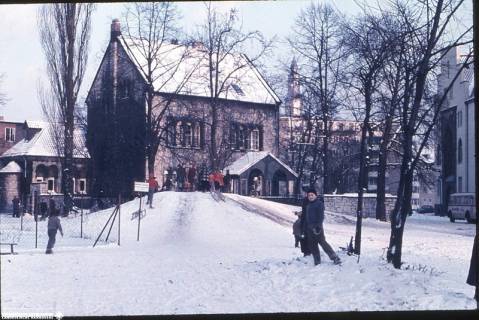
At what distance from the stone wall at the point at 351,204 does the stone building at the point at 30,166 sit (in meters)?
4.61

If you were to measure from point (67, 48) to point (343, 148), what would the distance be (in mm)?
5165

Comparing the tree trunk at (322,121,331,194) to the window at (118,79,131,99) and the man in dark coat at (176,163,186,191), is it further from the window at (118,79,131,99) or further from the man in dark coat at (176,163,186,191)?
the man in dark coat at (176,163,186,191)

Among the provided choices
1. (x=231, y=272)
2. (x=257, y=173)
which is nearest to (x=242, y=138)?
(x=257, y=173)

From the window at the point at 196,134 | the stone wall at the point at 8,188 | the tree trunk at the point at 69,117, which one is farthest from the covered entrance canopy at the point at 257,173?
the stone wall at the point at 8,188

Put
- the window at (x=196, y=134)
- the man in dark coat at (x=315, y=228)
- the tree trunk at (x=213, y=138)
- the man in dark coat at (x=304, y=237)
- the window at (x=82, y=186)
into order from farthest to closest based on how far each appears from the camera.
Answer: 1. the window at (x=196, y=134)
2. the window at (x=82, y=186)
3. the tree trunk at (x=213, y=138)
4. the man in dark coat at (x=304, y=237)
5. the man in dark coat at (x=315, y=228)

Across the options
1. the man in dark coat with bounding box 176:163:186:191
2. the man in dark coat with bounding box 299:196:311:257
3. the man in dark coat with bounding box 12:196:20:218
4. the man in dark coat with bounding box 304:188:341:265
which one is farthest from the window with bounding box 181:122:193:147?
the man in dark coat with bounding box 304:188:341:265

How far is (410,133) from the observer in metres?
10.1

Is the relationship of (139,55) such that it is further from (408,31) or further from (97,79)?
(408,31)

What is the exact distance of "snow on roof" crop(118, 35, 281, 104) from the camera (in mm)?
12891

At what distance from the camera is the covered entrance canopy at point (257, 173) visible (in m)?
15.6

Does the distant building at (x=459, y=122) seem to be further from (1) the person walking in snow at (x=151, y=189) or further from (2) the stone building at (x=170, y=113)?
(1) the person walking in snow at (x=151, y=189)

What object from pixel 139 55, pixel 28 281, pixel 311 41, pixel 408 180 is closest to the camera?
pixel 28 281

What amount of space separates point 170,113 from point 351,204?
6396mm

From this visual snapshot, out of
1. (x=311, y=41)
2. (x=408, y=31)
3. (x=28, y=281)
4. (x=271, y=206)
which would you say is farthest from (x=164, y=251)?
(x=408, y=31)
